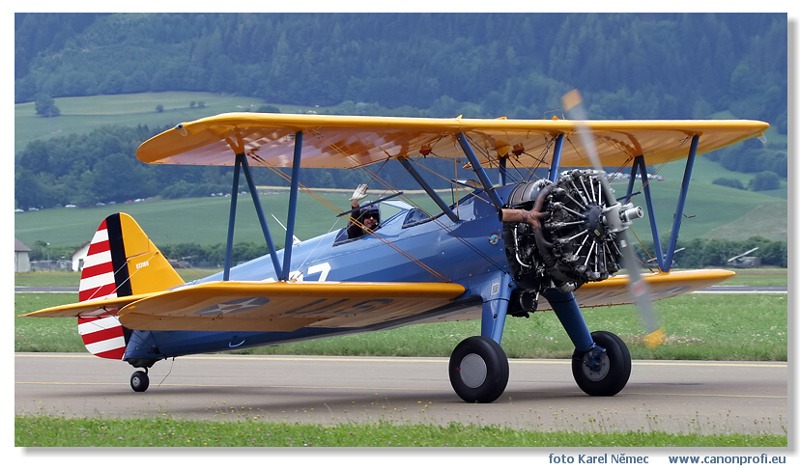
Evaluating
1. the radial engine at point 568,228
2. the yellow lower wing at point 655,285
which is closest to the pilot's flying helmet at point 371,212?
the radial engine at point 568,228

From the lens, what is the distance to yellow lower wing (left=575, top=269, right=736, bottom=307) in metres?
14.5

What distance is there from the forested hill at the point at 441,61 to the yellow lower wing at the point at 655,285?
76.9 metres

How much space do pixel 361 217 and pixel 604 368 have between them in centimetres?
347

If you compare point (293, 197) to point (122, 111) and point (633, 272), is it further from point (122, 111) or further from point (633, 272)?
point (122, 111)

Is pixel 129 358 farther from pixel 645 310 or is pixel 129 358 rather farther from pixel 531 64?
pixel 531 64

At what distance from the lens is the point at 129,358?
1562 centimetres

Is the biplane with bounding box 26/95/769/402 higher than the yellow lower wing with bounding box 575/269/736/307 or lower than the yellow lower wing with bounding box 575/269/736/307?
higher

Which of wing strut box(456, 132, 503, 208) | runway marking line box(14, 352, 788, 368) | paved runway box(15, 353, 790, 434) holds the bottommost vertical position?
runway marking line box(14, 352, 788, 368)

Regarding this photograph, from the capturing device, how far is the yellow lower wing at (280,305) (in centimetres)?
1188

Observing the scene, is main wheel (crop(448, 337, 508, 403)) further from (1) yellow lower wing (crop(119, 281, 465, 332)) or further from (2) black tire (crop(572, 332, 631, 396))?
(2) black tire (crop(572, 332, 631, 396))

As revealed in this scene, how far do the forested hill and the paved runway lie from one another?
74881 millimetres

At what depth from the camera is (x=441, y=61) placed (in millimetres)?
97500

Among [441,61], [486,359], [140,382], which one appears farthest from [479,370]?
[441,61]

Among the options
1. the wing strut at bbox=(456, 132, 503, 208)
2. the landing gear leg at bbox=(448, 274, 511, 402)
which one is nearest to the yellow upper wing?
the wing strut at bbox=(456, 132, 503, 208)
